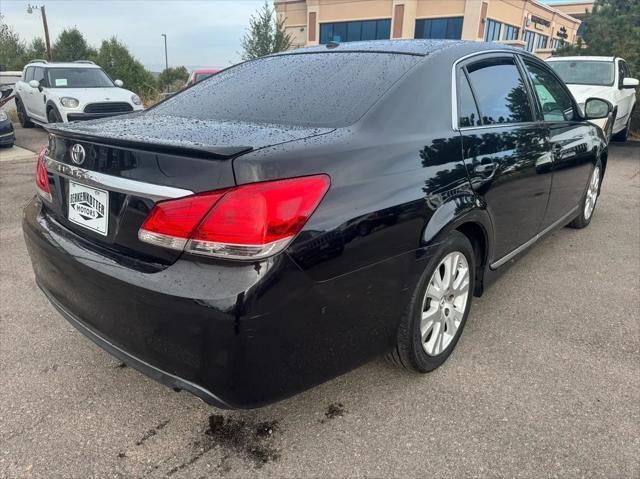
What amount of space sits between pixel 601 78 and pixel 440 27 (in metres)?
38.3

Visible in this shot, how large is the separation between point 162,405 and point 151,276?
858mm

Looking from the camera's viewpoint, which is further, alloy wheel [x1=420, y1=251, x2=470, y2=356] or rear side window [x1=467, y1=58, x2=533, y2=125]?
rear side window [x1=467, y1=58, x2=533, y2=125]

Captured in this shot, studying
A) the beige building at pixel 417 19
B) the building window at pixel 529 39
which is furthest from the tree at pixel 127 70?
the building window at pixel 529 39

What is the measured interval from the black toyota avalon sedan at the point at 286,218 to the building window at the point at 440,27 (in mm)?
44131

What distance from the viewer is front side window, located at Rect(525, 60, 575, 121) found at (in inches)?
136

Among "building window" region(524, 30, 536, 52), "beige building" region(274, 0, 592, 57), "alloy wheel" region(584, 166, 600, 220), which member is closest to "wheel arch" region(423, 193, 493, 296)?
"alloy wheel" region(584, 166, 600, 220)

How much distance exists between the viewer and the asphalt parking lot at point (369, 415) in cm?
197

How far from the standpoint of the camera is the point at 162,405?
7.55 feet

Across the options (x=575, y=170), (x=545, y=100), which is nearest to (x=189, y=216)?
(x=545, y=100)

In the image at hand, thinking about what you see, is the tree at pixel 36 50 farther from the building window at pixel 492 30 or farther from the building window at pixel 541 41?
the building window at pixel 541 41

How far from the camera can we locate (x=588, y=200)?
4.86 meters

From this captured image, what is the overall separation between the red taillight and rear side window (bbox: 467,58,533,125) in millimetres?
1513

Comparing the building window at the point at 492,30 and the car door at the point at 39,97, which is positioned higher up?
the building window at the point at 492,30

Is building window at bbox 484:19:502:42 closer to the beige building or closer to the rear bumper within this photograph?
the beige building
